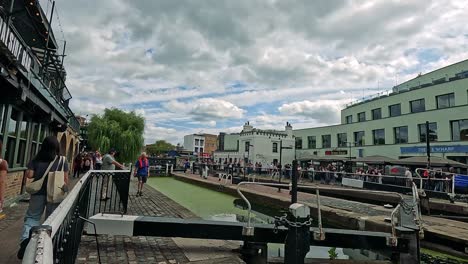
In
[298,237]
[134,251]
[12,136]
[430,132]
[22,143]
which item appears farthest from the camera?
[430,132]

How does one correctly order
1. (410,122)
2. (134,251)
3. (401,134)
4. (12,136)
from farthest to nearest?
(401,134) < (410,122) < (12,136) < (134,251)

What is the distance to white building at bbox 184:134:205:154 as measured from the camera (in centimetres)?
10325

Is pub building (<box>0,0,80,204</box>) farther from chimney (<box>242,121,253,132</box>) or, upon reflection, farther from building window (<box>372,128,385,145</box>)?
chimney (<box>242,121,253,132</box>)

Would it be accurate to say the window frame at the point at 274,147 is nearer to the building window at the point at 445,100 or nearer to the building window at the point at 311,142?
the building window at the point at 311,142

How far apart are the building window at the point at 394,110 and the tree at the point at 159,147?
255ft

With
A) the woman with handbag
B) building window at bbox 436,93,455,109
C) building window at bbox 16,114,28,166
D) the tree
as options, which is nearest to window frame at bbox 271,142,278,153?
building window at bbox 436,93,455,109

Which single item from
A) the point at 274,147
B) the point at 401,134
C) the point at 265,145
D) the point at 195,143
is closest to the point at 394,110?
the point at 401,134

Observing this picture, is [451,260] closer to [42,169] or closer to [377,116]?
[42,169]

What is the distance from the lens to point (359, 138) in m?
35.8

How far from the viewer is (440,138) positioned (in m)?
25.6

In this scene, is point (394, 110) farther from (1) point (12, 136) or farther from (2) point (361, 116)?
(1) point (12, 136)

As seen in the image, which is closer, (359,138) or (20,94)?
(20,94)

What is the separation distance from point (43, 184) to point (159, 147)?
102 m

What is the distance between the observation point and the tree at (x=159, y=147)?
9888cm
